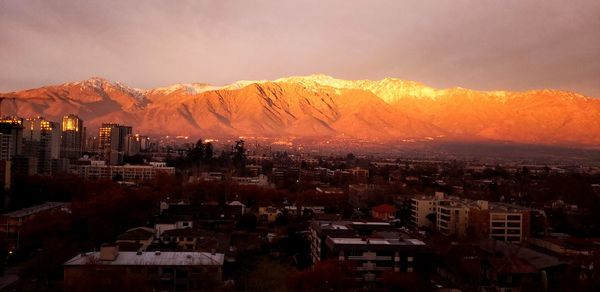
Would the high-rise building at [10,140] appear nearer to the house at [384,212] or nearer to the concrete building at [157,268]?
the house at [384,212]

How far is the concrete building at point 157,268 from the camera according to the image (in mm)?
11198

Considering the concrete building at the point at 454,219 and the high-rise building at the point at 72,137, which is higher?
the high-rise building at the point at 72,137

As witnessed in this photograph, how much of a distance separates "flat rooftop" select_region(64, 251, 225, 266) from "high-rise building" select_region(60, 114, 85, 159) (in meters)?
42.0

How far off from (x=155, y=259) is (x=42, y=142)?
113ft

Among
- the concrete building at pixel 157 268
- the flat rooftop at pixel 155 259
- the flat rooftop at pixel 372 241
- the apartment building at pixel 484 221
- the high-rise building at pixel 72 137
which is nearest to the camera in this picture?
the concrete building at pixel 157 268

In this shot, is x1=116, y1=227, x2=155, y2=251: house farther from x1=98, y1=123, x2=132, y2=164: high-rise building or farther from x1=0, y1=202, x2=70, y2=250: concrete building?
x1=98, y1=123, x2=132, y2=164: high-rise building

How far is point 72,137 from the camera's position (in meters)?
55.7

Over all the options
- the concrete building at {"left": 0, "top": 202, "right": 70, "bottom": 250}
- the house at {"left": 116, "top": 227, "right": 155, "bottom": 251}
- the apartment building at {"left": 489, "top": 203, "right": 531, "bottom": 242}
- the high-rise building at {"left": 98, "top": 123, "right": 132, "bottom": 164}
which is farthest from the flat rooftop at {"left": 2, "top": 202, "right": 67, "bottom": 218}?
the high-rise building at {"left": 98, "top": 123, "right": 132, "bottom": 164}

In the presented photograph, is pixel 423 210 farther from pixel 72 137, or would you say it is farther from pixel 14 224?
pixel 72 137

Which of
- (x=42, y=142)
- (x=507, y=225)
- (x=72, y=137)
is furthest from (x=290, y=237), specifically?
(x=72, y=137)

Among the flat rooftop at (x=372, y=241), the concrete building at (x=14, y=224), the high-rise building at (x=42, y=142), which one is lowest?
the concrete building at (x=14, y=224)

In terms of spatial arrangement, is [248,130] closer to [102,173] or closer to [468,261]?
[102,173]

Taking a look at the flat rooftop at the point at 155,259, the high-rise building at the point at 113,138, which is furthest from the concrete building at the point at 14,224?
the high-rise building at the point at 113,138

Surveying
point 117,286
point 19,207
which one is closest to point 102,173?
point 19,207
